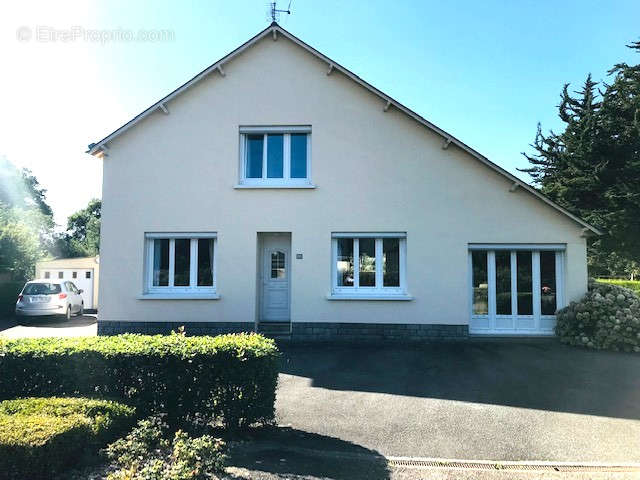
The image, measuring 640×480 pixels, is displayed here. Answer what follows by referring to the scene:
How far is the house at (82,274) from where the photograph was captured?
20.8 m

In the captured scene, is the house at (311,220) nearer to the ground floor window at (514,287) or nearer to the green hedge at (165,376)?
the ground floor window at (514,287)

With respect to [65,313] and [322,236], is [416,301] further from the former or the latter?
[65,313]

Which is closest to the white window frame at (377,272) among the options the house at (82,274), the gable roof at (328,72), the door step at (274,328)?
the door step at (274,328)

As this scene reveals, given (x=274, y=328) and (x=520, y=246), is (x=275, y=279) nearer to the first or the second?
(x=274, y=328)

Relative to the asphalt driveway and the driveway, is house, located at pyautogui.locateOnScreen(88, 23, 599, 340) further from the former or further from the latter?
the driveway

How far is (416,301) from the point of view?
11.2 metres

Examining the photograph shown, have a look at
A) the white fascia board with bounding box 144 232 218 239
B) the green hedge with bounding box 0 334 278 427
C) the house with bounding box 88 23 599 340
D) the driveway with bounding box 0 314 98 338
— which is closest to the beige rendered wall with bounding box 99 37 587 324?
the house with bounding box 88 23 599 340

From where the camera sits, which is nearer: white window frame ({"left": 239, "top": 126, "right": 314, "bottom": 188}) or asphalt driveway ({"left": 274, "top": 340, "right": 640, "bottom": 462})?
asphalt driveway ({"left": 274, "top": 340, "right": 640, "bottom": 462})

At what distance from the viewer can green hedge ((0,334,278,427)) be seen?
17.7ft

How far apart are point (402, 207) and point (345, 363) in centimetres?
439

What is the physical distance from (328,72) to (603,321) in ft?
30.2

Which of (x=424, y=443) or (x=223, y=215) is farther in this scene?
(x=223, y=215)

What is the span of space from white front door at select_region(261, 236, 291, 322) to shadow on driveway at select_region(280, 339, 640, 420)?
1.56m

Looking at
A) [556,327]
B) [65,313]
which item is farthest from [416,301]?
[65,313]
